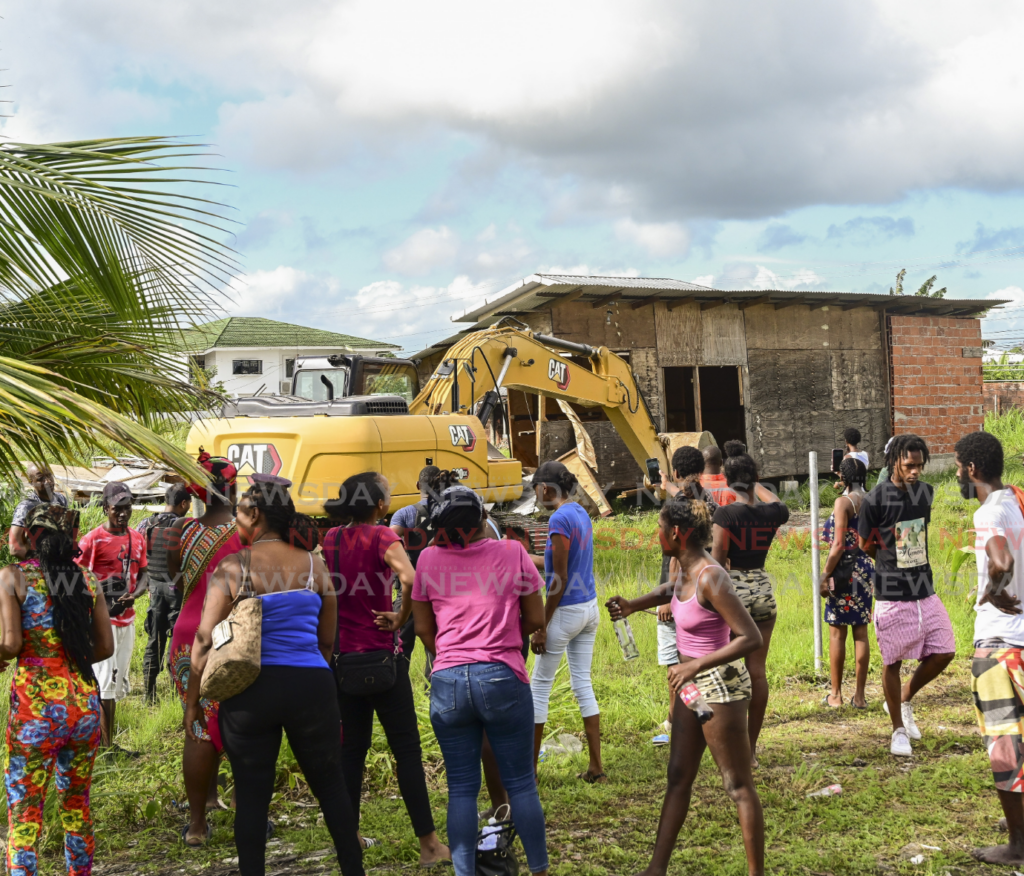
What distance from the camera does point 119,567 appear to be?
624 cm

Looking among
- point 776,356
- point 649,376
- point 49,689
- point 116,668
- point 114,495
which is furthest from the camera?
point 776,356

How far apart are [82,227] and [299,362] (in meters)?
7.64

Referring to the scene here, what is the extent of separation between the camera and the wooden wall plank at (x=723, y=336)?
730 inches

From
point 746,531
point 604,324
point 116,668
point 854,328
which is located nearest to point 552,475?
point 746,531

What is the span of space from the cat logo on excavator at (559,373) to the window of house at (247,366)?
32.0 m

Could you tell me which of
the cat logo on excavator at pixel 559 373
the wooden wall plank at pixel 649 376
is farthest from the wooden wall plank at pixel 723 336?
the cat logo on excavator at pixel 559 373

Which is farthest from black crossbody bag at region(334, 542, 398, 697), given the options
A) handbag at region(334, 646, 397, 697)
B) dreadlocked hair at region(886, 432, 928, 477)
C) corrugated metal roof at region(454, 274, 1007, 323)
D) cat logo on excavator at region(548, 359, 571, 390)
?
corrugated metal roof at region(454, 274, 1007, 323)

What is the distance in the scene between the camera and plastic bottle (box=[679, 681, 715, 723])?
378cm

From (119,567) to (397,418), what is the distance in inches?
152

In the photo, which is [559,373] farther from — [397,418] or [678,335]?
[678,335]

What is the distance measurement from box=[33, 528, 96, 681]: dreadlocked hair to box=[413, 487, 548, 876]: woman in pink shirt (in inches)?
58.8

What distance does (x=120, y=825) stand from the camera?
16.0 feet

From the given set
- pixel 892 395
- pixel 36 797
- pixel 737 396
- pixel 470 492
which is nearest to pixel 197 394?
pixel 470 492

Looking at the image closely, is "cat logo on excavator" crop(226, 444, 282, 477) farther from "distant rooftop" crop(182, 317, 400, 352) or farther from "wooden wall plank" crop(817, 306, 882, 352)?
"distant rooftop" crop(182, 317, 400, 352)
